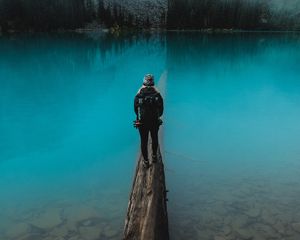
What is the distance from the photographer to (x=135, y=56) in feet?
94.2

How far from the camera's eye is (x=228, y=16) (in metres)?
42.6

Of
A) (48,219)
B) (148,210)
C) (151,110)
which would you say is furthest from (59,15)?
(148,210)

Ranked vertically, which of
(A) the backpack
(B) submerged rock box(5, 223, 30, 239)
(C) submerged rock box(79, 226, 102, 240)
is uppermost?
(A) the backpack

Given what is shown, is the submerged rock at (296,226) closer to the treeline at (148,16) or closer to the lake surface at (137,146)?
the lake surface at (137,146)

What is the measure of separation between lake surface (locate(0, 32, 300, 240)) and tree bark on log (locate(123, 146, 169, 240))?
1163 mm

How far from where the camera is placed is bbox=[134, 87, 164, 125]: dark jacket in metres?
6.80

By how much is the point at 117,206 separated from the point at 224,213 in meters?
2.21

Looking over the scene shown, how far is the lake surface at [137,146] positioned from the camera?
307 inches

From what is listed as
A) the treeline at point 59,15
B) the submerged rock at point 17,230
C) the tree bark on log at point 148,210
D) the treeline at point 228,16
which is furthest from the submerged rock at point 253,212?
the treeline at point 228,16

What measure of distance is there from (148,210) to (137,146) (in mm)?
5900

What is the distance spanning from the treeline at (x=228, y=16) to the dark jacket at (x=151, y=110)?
36886mm

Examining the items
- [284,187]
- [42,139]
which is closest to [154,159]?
[284,187]

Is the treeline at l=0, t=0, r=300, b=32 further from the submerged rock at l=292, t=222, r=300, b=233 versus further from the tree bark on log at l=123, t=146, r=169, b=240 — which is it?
the submerged rock at l=292, t=222, r=300, b=233

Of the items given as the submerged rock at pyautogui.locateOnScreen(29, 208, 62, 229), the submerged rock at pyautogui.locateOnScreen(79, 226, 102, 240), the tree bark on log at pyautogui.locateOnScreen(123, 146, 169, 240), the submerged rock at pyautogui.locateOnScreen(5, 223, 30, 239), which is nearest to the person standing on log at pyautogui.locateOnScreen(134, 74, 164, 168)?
the tree bark on log at pyautogui.locateOnScreen(123, 146, 169, 240)
